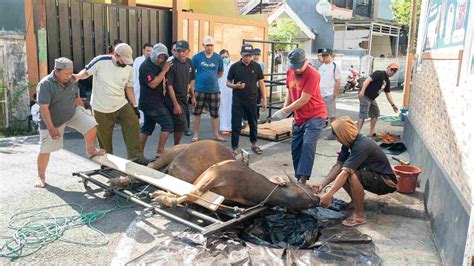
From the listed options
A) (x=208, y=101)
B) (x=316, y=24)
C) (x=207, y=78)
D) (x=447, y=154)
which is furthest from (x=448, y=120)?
(x=316, y=24)

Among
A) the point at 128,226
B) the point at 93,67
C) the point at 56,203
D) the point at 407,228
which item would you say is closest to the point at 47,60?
the point at 93,67

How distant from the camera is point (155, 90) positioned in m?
6.62

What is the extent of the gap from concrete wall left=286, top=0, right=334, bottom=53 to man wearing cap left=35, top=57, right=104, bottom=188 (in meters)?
23.7

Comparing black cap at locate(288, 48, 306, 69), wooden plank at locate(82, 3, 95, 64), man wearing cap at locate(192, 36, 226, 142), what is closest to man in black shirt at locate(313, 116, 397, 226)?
black cap at locate(288, 48, 306, 69)

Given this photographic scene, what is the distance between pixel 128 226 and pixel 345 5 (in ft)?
94.0

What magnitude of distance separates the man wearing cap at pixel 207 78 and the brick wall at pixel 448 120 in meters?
3.58

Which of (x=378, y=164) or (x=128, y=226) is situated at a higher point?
(x=378, y=164)

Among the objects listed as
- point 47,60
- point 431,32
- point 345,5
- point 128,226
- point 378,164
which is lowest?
point 128,226

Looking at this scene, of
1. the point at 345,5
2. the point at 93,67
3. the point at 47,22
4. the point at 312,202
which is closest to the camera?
the point at 312,202

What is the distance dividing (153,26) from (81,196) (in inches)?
323

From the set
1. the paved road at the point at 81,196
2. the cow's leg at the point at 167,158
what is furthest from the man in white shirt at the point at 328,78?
the cow's leg at the point at 167,158

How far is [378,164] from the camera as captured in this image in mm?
4852

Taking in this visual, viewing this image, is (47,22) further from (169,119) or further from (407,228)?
(407,228)

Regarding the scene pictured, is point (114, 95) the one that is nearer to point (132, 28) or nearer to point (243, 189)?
point (243, 189)
